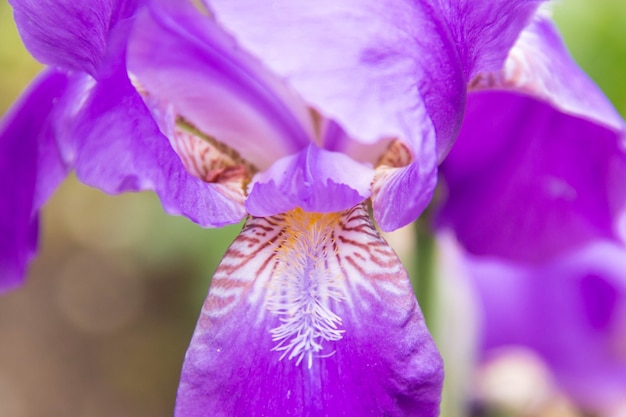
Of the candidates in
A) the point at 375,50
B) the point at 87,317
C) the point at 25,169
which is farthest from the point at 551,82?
the point at 87,317

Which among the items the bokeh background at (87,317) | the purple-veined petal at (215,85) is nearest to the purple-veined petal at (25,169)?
the purple-veined petal at (215,85)

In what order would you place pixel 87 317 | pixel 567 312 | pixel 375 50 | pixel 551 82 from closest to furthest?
pixel 375 50, pixel 551 82, pixel 567 312, pixel 87 317

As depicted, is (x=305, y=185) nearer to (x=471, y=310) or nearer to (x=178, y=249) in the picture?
(x=471, y=310)

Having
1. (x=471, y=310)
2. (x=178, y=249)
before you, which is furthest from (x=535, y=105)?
(x=178, y=249)

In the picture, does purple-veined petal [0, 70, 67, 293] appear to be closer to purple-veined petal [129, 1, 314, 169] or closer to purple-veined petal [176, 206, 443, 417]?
purple-veined petal [129, 1, 314, 169]

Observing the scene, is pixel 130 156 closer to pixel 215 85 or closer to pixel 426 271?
pixel 215 85

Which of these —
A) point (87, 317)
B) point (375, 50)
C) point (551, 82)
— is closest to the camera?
point (375, 50)

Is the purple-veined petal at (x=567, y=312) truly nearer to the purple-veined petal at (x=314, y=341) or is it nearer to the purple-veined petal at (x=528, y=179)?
the purple-veined petal at (x=528, y=179)
